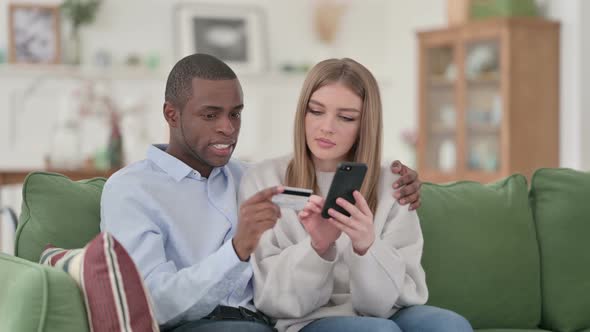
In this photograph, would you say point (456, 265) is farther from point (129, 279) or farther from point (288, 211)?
point (129, 279)

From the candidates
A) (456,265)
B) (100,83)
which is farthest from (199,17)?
(456,265)

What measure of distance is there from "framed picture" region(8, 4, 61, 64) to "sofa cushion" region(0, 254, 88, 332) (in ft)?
18.3

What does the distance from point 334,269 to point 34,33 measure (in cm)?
549

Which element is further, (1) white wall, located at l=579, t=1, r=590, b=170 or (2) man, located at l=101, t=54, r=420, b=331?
(1) white wall, located at l=579, t=1, r=590, b=170

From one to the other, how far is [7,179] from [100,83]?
2.29m

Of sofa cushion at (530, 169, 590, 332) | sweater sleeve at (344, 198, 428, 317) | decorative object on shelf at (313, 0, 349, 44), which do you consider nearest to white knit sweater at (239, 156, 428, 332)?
sweater sleeve at (344, 198, 428, 317)

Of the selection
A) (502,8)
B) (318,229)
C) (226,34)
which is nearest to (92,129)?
(226,34)

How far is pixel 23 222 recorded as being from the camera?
2145 millimetres

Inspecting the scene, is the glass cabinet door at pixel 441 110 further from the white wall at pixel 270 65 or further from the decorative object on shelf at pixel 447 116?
the white wall at pixel 270 65

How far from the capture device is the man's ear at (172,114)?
2.10 meters

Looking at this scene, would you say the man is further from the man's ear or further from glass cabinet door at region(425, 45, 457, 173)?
glass cabinet door at region(425, 45, 457, 173)

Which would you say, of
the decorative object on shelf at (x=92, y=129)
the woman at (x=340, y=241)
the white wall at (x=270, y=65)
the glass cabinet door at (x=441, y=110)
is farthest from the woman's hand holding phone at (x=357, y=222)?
the white wall at (x=270, y=65)

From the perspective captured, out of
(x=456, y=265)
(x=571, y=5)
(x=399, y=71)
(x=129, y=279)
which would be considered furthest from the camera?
(x=399, y=71)

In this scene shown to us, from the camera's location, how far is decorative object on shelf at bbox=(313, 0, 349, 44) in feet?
25.5
